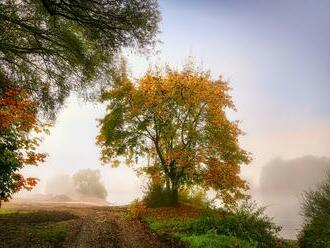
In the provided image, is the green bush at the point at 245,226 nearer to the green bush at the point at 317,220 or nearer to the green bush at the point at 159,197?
the green bush at the point at 317,220

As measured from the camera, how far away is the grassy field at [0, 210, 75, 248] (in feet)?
47.6

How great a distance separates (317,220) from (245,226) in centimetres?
394

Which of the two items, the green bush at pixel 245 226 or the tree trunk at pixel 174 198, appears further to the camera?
the tree trunk at pixel 174 198

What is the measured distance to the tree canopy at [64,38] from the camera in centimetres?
1397

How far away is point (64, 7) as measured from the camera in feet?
45.1

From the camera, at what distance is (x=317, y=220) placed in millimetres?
18453

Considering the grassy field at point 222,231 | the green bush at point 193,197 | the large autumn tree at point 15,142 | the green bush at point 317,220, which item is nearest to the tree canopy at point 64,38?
the large autumn tree at point 15,142

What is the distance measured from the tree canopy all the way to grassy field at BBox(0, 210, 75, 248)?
539 centimetres

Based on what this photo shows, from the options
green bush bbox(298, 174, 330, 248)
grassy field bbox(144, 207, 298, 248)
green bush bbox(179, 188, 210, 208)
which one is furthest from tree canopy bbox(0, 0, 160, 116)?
green bush bbox(179, 188, 210, 208)

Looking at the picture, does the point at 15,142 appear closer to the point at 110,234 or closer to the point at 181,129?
the point at 110,234

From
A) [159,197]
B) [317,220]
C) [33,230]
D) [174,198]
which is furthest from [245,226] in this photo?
[159,197]

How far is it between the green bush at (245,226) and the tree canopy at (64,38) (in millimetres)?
8296

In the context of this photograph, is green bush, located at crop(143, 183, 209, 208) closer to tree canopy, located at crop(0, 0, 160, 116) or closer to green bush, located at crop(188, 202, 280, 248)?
green bush, located at crop(188, 202, 280, 248)

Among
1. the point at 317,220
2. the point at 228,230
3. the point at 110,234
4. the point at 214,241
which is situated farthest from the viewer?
the point at 317,220
